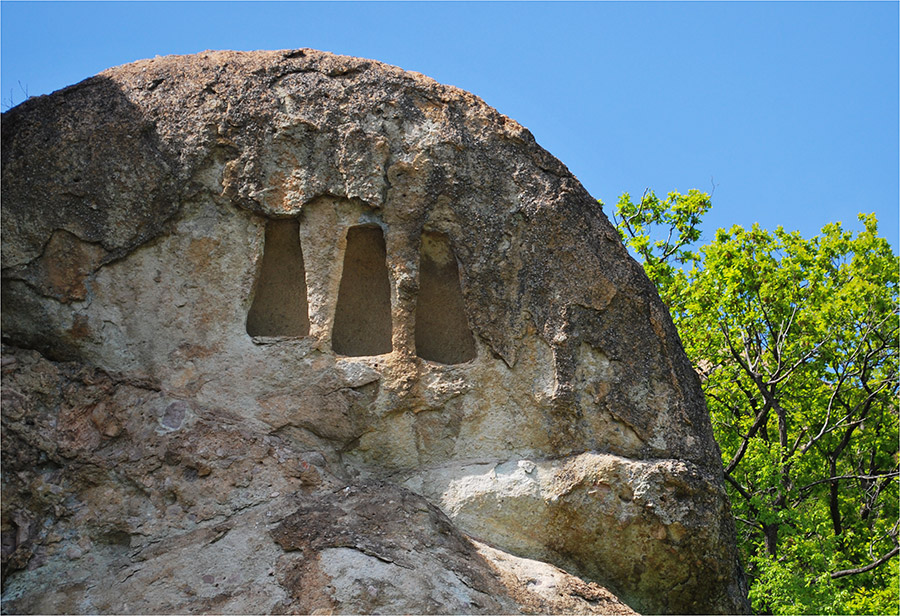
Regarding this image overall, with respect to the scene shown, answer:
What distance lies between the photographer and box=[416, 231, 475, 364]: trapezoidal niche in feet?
23.7

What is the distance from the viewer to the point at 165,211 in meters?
6.86

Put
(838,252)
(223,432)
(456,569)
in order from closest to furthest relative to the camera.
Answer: (456,569)
(223,432)
(838,252)

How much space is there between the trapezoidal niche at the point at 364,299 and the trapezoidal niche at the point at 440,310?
9.4 inches

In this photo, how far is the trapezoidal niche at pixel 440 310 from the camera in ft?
23.7

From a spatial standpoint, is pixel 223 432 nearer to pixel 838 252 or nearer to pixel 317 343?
pixel 317 343

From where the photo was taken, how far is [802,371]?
14.4 meters

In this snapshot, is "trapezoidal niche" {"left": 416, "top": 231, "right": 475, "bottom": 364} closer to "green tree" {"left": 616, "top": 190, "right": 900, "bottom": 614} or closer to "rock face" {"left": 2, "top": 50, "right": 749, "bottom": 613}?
"rock face" {"left": 2, "top": 50, "right": 749, "bottom": 613}

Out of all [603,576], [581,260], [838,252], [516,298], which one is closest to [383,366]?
[516,298]

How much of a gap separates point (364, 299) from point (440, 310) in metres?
0.53

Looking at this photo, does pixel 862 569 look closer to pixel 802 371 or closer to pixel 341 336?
pixel 802 371

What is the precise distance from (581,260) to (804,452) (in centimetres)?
793

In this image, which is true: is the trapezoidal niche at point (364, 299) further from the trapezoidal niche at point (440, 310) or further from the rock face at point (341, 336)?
the trapezoidal niche at point (440, 310)

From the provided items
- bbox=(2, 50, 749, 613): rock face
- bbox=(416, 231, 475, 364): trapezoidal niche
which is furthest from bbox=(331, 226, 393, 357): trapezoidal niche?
bbox=(416, 231, 475, 364): trapezoidal niche

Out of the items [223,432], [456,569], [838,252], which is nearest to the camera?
[456,569]
